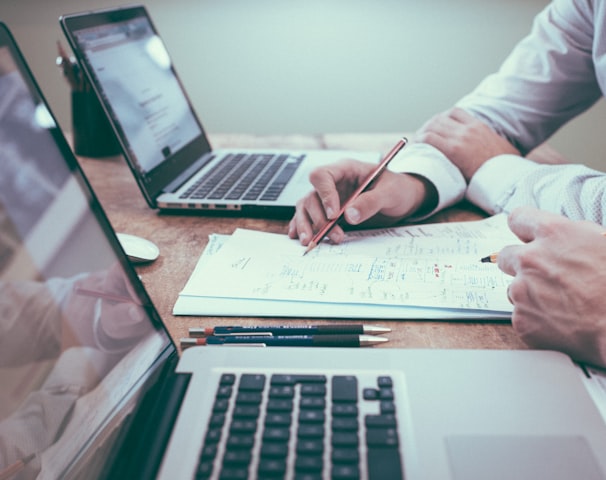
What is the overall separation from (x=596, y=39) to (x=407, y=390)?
0.81 m

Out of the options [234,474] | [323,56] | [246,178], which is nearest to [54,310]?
[234,474]

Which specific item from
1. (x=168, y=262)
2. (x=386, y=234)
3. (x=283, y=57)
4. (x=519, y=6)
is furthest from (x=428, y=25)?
(x=168, y=262)

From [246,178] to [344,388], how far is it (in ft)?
1.94

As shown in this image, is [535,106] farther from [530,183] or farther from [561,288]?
[561,288]

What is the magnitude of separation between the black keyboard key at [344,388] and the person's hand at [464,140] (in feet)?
1.92

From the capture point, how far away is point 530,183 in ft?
2.57

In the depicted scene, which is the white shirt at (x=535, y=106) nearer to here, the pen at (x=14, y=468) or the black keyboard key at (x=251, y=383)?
the black keyboard key at (x=251, y=383)

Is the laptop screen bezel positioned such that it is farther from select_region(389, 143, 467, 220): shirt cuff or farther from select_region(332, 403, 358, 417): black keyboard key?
select_region(332, 403, 358, 417): black keyboard key

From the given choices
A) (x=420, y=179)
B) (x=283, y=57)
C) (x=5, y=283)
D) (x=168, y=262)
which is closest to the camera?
(x=5, y=283)

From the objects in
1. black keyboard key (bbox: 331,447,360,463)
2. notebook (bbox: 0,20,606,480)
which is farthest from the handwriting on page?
black keyboard key (bbox: 331,447,360,463)

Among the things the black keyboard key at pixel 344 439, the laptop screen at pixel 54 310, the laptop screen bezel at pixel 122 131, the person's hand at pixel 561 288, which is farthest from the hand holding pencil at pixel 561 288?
the laptop screen bezel at pixel 122 131

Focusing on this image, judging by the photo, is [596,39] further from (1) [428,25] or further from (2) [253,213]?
(1) [428,25]

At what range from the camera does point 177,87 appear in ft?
3.58

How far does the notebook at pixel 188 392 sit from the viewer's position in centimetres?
34
